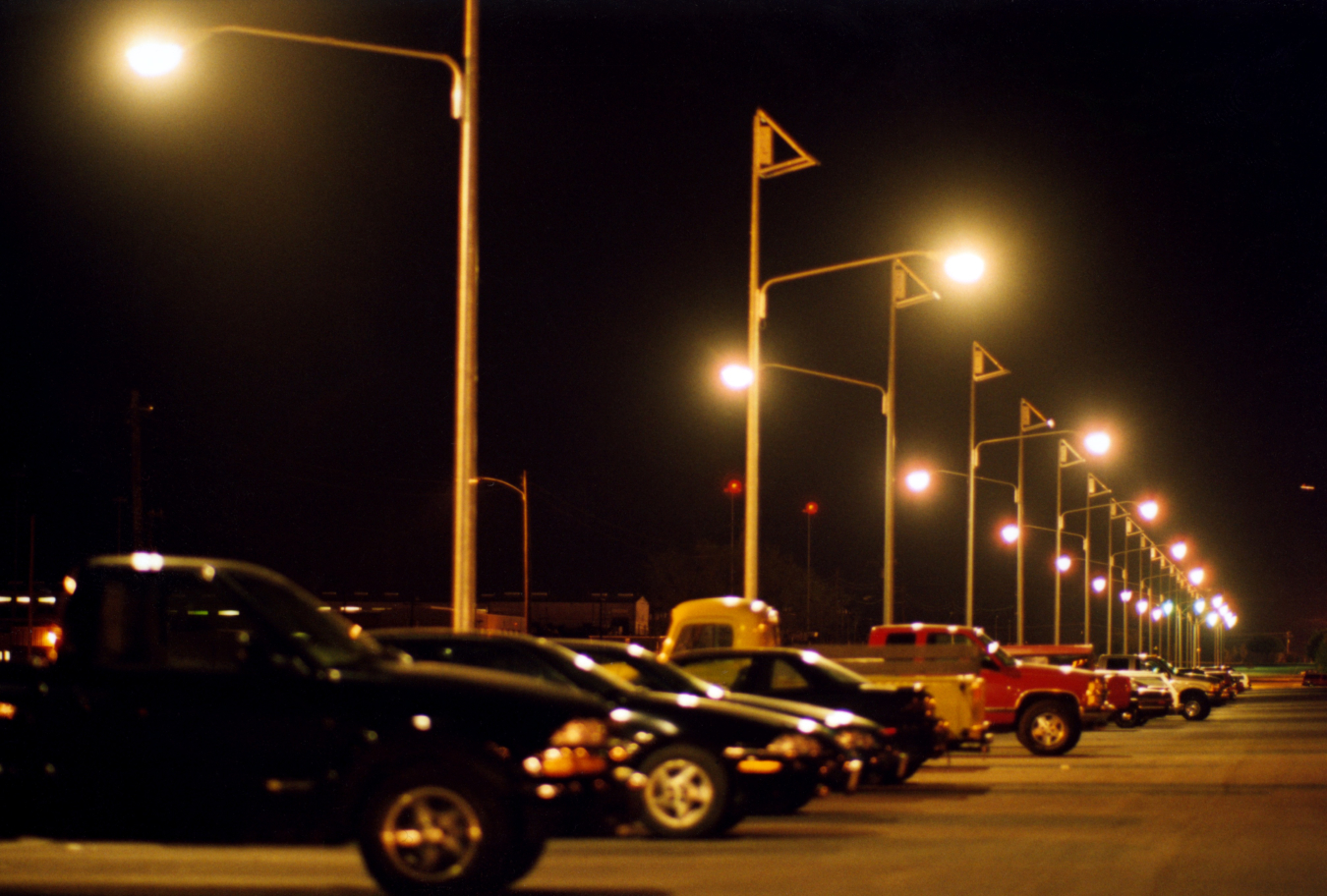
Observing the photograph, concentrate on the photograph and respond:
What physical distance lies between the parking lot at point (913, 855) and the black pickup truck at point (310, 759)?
2.80ft

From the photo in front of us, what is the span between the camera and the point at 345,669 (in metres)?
9.56

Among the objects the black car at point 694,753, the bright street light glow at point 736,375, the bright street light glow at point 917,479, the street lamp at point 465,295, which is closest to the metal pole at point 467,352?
the street lamp at point 465,295

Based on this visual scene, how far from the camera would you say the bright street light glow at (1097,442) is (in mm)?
47625

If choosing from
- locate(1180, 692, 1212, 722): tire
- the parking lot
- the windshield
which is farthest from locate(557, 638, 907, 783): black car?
locate(1180, 692, 1212, 722): tire

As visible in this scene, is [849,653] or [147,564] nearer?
[147,564]

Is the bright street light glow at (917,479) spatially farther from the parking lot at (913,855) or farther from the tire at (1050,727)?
the parking lot at (913,855)

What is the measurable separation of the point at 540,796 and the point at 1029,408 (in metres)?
40.2

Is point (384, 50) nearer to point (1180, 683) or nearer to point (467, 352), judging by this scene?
point (467, 352)

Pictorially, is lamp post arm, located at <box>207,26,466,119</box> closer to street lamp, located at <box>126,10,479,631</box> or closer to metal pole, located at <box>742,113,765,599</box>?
street lamp, located at <box>126,10,479,631</box>

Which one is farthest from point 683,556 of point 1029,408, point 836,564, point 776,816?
point 776,816

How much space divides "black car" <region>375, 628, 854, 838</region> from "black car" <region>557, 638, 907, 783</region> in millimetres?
1331

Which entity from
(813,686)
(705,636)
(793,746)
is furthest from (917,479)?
(793,746)

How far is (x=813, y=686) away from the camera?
57.5ft

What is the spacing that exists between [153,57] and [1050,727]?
16892mm
